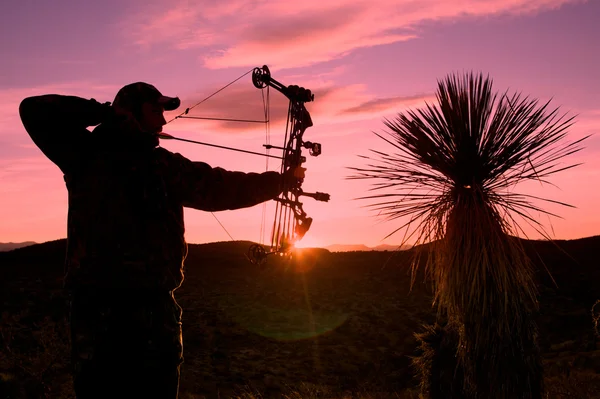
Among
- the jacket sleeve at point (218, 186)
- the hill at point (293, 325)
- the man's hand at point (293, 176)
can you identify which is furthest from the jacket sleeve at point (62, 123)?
the hill at point (293, 325)

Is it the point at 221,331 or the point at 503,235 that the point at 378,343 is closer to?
the point at 221,331

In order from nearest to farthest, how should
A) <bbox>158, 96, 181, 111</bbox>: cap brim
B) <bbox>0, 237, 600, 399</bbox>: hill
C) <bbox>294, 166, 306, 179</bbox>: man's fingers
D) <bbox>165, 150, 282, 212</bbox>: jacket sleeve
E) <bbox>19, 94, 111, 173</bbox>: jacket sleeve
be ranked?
1. <bbox>19, 94, 111, 173</bbox>: jacket sleeve
2. <bbox>158, 96, 181, 111</bbox>: cap brim
3. <bbox>165, 150, 282, 212</bbox>: jacket sleeve
4. <bbox>294, 166, 306, 179</bbox>: man's fingers
5. <bbox>0, 237, 600, 399</bbox>: hill

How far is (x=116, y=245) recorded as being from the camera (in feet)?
13.3

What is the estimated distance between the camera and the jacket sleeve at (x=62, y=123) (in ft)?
12.6

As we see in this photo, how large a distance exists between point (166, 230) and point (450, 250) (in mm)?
2961

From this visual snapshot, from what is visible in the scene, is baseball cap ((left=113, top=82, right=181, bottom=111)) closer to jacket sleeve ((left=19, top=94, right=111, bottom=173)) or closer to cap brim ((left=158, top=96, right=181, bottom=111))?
cap brim ((left=158, top=96, right=181, bottom=111))

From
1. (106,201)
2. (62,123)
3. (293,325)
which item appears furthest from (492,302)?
(293,325)

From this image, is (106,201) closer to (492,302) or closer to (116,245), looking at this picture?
(116,245)

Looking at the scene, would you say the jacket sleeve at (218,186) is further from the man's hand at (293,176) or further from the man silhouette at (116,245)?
the man silhouette at (116,245)

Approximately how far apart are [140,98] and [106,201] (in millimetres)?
875

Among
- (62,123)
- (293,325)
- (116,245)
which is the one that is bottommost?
(293,325)

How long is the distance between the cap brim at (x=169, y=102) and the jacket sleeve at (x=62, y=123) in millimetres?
450

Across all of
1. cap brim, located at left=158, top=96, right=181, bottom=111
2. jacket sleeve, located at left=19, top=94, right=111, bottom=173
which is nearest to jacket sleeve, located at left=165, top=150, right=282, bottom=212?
cap brim, located at left=158, top=96, right=181, bottom=111

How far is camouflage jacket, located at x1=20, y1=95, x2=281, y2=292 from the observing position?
156 inches
